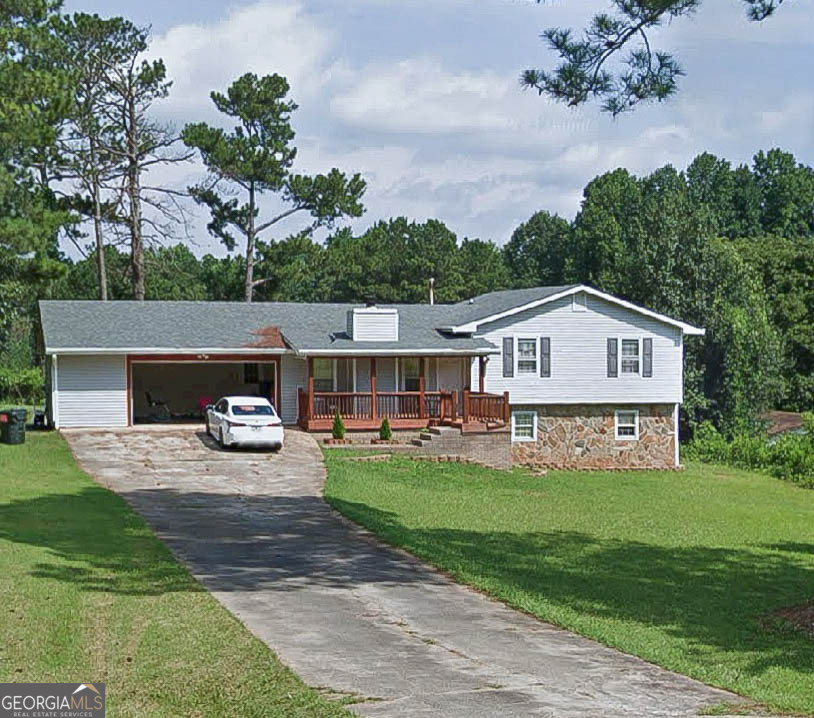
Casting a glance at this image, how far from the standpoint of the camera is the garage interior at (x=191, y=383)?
38375 millimetres

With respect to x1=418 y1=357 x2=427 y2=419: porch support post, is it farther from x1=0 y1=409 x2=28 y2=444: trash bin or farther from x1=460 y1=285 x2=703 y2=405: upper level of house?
x1=0 y1=409 x2=28 y2=444: trash bin

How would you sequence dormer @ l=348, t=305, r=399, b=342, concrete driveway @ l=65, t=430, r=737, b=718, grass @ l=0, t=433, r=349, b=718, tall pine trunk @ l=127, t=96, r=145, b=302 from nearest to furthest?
grass @ l=0, t=433, r=349, b=718 → concrete driveway @ l=65, t=430, r=737, b=718 → dormer @ l=348, t=305, r=399, b=342 → tall pine trunk @ l=127, t=96, r=145, b=302

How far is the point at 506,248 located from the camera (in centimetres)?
9419

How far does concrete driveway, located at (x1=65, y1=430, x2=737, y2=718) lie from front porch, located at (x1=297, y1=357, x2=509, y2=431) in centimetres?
1133

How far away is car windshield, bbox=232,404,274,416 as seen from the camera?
97.7 ft

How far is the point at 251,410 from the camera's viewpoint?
98.3 feet

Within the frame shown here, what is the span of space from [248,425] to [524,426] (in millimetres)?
10995

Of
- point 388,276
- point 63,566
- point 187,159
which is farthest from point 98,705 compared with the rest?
point 388,276

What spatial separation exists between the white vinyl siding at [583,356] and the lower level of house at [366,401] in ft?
1.43

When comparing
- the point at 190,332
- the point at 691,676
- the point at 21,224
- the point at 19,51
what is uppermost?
the point at 19,51

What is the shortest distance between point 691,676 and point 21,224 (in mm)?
24006

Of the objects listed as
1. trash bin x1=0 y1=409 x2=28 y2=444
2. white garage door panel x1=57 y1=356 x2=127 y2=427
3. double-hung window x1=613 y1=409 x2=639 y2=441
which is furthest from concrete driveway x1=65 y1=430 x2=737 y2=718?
double-hung window x1=613 y1=409 x2=639 y2=441

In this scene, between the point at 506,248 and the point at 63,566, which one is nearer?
the point at 63,566

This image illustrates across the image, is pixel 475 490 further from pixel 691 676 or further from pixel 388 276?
A: pixel 388 276
